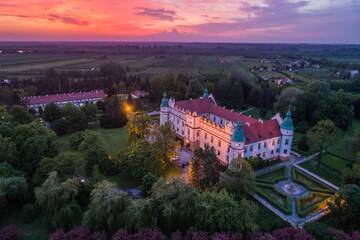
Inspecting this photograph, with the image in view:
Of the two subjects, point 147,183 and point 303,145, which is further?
point 303,145

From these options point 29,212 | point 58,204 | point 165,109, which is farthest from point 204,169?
point 165,109

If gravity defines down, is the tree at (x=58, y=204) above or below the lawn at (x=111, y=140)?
above

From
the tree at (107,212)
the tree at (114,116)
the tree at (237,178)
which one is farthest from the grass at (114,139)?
the tree at (237,178)

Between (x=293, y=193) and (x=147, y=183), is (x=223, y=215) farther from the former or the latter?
(x=293, y=193)

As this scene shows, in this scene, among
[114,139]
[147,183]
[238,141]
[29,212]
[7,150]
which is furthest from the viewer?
[114,139]

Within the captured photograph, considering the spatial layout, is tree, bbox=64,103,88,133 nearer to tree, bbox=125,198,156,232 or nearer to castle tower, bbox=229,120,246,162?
castle tower, bbox=229,120,246,162

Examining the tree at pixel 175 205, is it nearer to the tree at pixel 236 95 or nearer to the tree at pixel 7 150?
the tree at pixel 7 150

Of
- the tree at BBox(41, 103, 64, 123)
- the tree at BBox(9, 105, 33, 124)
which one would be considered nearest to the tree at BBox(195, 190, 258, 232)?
the tree at BBox(9, 105, 33, 124)
